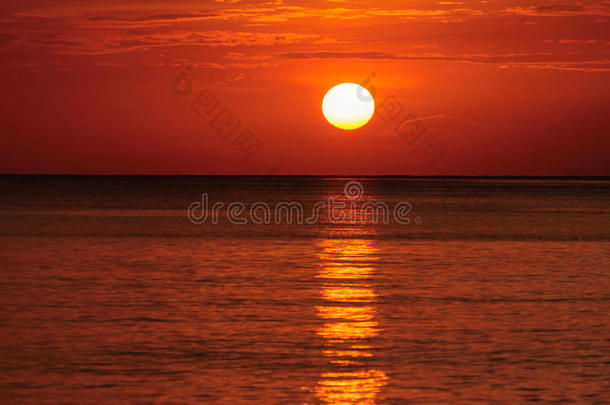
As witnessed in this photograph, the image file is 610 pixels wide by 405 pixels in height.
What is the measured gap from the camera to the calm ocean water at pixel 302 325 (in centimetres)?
1099

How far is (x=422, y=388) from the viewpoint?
10992 millimetres

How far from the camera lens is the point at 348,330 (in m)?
15.0

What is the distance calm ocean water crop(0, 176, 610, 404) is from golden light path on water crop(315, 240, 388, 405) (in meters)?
0.04

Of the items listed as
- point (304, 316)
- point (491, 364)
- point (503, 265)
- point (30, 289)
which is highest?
point (503, 265)

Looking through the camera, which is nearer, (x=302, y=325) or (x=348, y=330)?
(x=348, y=330)

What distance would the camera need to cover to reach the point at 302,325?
15.4 metres

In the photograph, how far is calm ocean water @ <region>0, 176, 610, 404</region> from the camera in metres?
11.0

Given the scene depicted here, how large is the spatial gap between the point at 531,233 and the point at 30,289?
2842cm

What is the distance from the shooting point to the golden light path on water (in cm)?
1077

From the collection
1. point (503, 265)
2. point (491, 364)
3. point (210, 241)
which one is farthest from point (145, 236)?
point (491, 364)

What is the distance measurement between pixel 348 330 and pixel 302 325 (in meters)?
0.88

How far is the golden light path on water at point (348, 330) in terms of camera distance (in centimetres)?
1077

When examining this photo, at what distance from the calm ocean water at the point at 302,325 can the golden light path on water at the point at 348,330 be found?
36 mm

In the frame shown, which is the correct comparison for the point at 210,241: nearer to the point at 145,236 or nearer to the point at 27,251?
the point at 145,236
